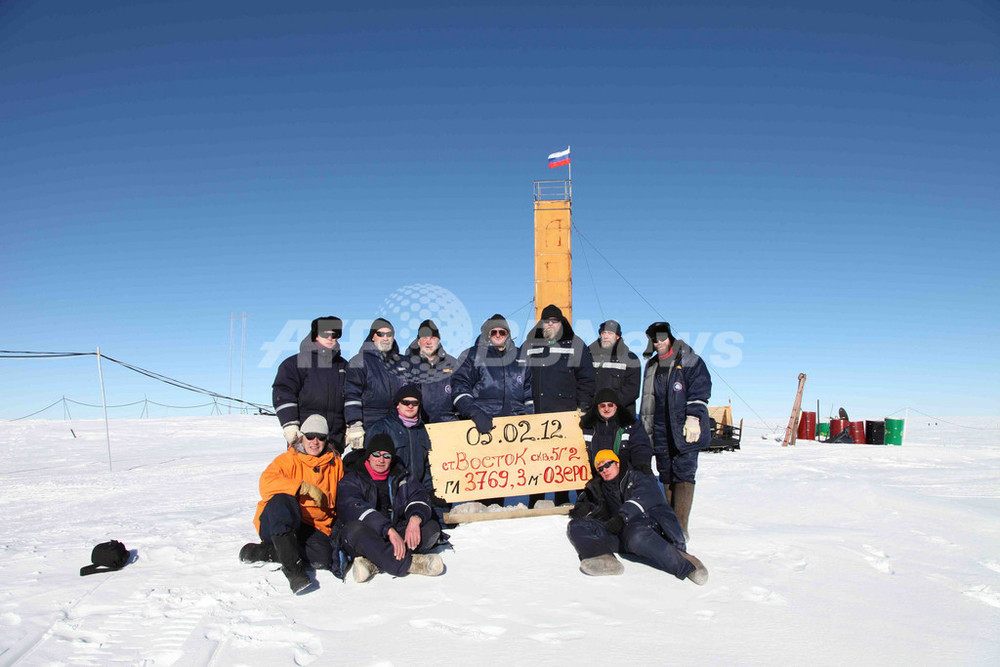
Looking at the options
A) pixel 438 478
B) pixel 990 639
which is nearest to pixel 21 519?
pixel 438 478

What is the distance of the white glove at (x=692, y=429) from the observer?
5023mm

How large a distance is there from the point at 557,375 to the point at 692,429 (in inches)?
58.1

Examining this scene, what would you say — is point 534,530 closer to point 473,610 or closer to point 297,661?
point 473,610

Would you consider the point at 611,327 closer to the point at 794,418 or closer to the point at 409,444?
the point at 409,444

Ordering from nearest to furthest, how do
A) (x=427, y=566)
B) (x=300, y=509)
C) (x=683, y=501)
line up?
(x=427, y=566) < (x=300, y=509) < (x=683, y=501)

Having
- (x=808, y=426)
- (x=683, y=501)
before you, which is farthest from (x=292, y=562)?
(x=808, y=426)

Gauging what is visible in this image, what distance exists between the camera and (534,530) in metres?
5.17

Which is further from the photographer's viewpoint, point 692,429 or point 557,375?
point 557,375

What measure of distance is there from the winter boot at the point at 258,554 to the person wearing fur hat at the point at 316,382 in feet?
3.73

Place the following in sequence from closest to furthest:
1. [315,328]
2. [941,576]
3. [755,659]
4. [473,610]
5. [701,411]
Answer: [755,659]
[473,610]
[941,576]
[701,411]
[315,328]

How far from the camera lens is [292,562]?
12.8 feet

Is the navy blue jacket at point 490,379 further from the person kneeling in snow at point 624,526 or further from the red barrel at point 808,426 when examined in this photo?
the red barrel at point 808,426

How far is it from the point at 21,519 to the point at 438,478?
4.95 meters

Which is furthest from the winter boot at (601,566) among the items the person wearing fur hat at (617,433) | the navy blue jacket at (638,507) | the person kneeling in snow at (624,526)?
the person wearing fur hat at (617,433)
